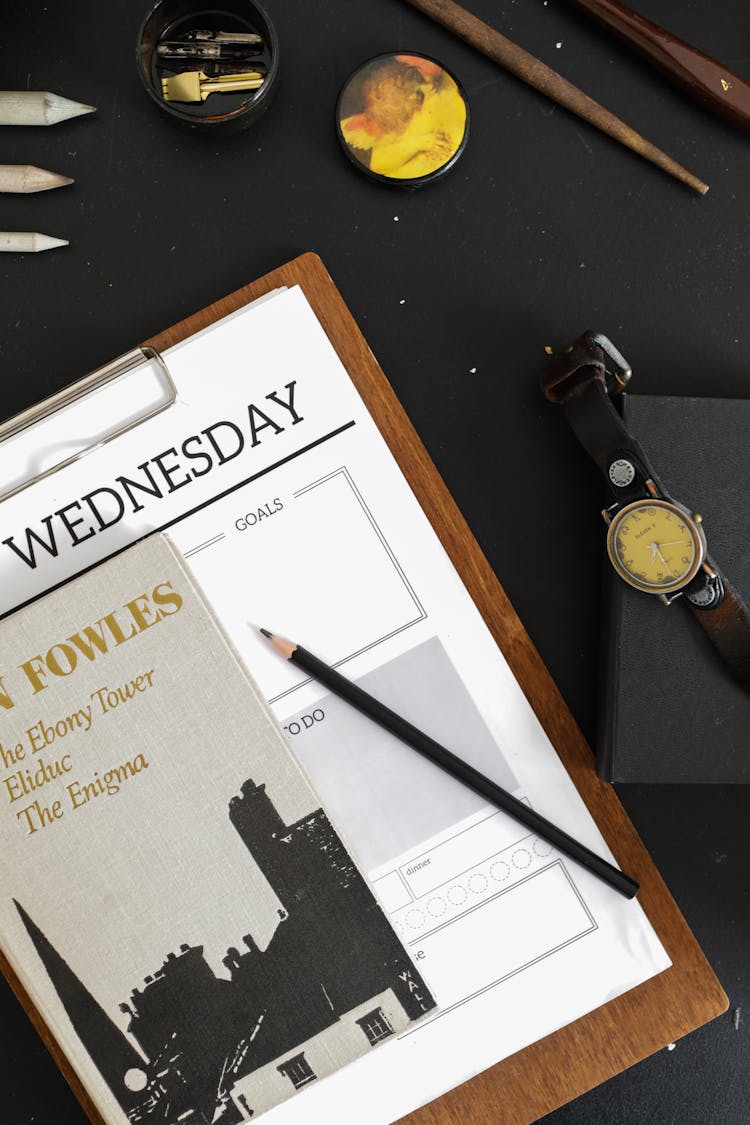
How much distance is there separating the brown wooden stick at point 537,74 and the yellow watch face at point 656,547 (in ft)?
0.68

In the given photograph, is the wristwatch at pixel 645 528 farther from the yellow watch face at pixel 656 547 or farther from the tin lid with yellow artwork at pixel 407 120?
the tin lid with yellow artwork at pixel 407 120

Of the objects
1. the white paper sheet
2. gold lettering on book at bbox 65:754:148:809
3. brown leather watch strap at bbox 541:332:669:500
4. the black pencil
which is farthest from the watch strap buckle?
gold lettering on book at bbox 65:754:148:809

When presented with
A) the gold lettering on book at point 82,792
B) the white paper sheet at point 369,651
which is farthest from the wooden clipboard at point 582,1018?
the gold lettering on book at point 82,792

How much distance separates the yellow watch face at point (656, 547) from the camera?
1.53 feet

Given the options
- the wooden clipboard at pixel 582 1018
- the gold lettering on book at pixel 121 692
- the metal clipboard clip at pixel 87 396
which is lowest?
the wooden clipboard at pixel 582 1018

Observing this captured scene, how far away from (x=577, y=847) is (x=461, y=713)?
98 mm

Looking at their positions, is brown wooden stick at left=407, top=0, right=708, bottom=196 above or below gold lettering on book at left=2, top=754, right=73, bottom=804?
above

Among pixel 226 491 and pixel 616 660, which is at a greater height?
pixel 226 491

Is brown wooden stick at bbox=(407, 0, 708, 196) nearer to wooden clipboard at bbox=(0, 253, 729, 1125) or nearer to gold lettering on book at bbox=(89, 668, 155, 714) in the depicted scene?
wooden clipboard at bbox=(0, 253, 729, 1125)

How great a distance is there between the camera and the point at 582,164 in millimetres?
525

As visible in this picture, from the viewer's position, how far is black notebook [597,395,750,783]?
0.48 metres

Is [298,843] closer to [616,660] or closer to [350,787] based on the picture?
[350,787]

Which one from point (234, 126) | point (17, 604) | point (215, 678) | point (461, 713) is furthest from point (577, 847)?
point (234, 126)

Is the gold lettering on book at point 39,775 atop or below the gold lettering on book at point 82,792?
atop
